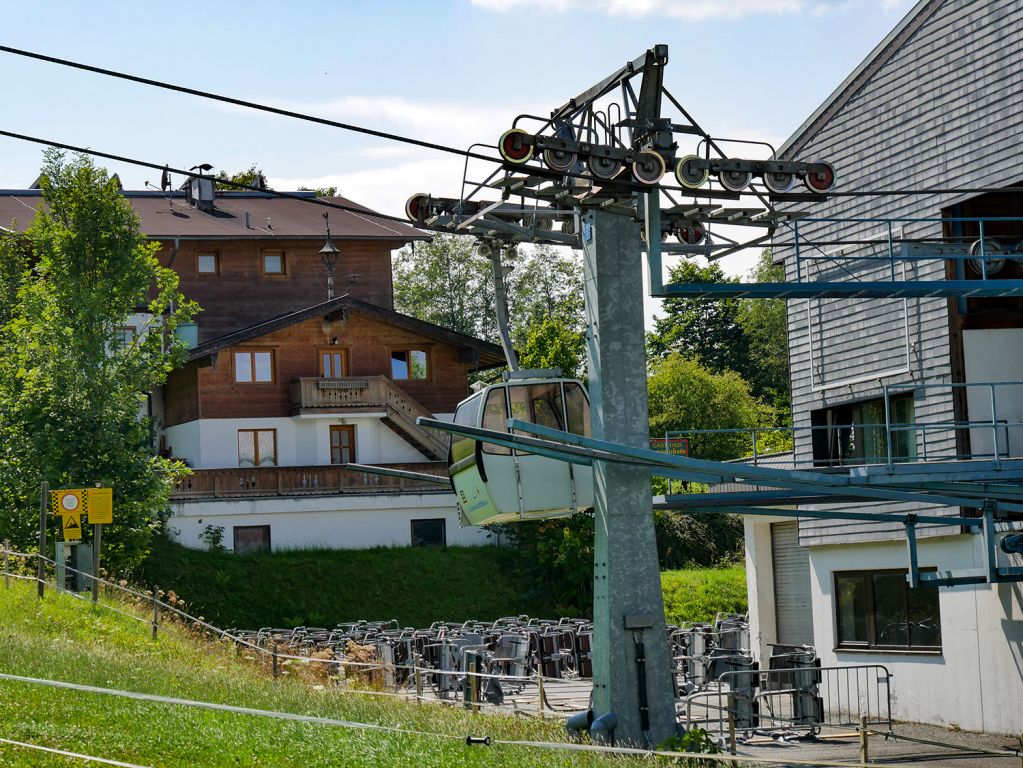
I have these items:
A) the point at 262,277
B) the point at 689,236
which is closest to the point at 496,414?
the point at 689,236

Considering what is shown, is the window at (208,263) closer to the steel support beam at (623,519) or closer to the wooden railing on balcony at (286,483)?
the wooden railing on balcony at (286,483)

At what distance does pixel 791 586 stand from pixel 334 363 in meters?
24.3

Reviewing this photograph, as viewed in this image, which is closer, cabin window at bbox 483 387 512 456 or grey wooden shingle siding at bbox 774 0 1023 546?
cabin window at bbox 483 387 512 456

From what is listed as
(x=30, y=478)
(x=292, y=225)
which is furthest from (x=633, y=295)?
(x=292, y=225)

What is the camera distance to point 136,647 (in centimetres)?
2250

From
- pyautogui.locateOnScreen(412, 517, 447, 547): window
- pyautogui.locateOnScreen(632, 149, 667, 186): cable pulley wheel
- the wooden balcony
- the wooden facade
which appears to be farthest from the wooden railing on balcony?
pyautogui.locateOnScreen(632, 149, 667, 186): cable pulley wheel

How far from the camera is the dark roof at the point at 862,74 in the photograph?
23062 millimetres

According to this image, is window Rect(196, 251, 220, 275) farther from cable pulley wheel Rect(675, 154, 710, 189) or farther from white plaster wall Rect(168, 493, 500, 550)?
cable pulley wheel Rect(675, 154, 710, 189)

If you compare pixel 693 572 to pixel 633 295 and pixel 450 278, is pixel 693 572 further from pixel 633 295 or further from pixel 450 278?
pixel 450 278

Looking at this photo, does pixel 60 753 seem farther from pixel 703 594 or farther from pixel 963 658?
pixel 703 594

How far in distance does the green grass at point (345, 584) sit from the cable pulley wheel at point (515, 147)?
82.6 ft

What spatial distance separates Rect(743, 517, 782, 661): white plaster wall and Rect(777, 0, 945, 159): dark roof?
7573 mm

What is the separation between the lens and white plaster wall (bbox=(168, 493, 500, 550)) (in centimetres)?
4378

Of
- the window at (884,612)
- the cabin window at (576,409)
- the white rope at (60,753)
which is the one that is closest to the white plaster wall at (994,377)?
the window at (884,612)
